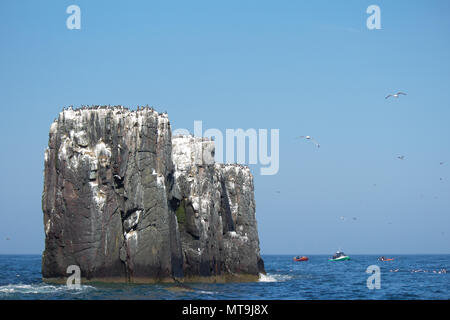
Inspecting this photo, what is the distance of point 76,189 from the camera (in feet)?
203

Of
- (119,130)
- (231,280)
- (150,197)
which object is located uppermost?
(119,130)

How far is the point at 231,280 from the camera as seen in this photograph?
79.6 meters

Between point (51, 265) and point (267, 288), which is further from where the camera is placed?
point (267, 288)

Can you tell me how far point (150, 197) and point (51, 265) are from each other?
1048 cm

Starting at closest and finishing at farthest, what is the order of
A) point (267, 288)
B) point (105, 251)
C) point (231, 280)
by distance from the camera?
point (105, 251) → point (267, 288) → point (231, 280)
